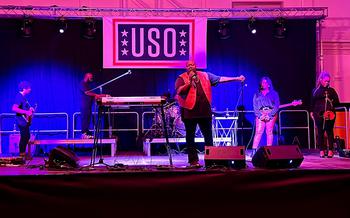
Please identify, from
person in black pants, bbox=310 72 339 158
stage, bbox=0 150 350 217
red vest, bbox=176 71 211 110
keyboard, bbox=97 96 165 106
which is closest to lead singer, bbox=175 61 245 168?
red vest, bbox=176 71 211 110

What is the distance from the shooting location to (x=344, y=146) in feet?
41.1

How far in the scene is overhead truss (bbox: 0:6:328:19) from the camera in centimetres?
1338

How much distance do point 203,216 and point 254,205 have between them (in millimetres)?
604

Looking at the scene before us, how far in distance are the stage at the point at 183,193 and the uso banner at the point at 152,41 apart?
8394mm

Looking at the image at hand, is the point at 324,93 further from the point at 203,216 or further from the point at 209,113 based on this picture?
the point at 203,216

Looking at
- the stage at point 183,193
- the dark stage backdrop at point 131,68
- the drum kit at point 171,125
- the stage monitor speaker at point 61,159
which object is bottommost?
the stage at point 183,193

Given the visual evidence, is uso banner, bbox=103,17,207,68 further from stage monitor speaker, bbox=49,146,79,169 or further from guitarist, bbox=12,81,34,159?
stage monitor speaker, bbox=49,146,79,169

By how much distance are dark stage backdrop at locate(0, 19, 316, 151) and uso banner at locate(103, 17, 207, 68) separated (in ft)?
1.93

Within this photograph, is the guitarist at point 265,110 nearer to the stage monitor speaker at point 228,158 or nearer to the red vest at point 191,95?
the red vest at point 191,95

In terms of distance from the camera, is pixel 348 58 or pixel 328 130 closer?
pixel 328 130

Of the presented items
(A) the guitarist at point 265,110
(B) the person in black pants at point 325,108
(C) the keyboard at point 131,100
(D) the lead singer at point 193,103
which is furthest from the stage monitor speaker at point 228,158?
(A) the guitarist at point 265,110

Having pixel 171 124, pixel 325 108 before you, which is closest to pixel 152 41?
pixel 171 124

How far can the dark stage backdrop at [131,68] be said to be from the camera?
45.5ft

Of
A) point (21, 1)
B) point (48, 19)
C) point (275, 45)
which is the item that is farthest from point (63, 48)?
point (275, 45)
